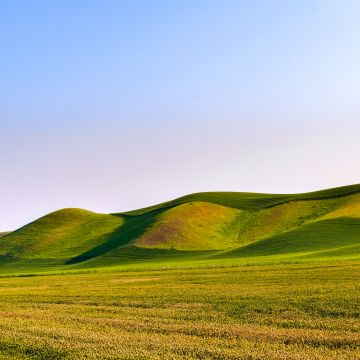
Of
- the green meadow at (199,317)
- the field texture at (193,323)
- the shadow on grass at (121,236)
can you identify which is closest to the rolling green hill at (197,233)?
the shadow on grass at (121,236)

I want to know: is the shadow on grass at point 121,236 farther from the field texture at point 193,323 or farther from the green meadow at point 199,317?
the field texture at point 193,323

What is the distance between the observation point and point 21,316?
90.7 ft

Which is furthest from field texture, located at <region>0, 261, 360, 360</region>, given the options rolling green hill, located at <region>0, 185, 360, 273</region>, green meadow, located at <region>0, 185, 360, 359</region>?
rolling green hill, located at <region>0, 185, 360, 273</region>

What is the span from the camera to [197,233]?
4525 inches

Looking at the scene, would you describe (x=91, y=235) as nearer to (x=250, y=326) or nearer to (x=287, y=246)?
(x=287, y=246)

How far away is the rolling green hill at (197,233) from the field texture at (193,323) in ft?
142

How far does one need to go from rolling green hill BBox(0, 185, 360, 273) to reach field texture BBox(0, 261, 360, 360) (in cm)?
4334

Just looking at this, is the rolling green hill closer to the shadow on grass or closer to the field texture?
the shadow on grass

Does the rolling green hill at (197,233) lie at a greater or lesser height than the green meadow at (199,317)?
greater

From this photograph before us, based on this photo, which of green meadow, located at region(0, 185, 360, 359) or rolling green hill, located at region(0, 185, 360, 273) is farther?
rolling green hill, located at region(0, 185, 360, 273)

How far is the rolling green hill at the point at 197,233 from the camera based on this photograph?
9369cm

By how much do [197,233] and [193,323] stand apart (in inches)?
3631

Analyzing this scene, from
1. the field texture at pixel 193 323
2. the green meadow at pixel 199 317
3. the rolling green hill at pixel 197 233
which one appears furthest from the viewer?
the rolling green hill at pixel 197 233

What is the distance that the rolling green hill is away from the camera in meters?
93.7
